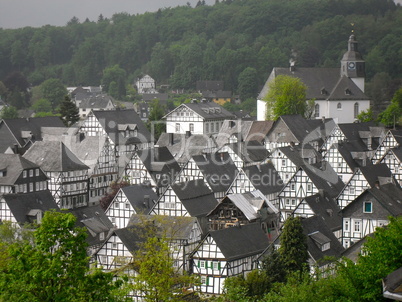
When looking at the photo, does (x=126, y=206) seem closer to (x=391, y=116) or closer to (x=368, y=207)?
(x=368, y=207)

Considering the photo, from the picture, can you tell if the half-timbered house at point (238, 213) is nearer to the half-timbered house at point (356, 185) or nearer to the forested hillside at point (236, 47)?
the half-timbered house at point (356, 185)

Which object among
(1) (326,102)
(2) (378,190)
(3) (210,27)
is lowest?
(2) (378,190)

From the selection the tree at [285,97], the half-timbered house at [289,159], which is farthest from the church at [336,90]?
the half-timbered house at [289,159]

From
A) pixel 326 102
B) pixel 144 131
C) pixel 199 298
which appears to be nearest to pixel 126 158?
pixel 144 131

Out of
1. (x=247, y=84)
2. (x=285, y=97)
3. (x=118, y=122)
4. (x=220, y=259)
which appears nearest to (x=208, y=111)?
(x=285, y=97)

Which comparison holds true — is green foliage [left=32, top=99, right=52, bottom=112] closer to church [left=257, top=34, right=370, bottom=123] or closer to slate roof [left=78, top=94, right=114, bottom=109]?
slate roof [left=78, top=94, right=114, bottom=109]

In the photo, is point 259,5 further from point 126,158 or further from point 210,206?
point 210,206

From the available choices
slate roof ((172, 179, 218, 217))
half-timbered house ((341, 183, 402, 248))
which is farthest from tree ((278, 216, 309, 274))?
slate roof ((172, 179, 218, 217))
